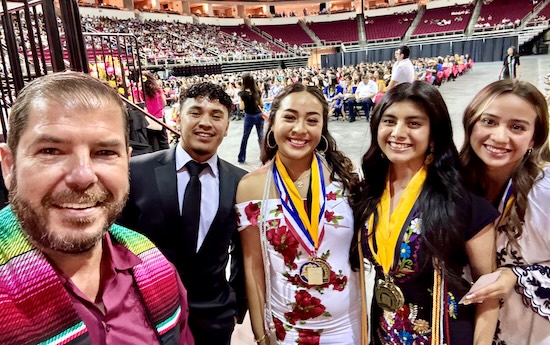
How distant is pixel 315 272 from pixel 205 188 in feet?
1.84

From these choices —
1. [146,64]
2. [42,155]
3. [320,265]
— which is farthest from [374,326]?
[146,64]

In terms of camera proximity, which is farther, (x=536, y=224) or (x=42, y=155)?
(x=536, y=224)

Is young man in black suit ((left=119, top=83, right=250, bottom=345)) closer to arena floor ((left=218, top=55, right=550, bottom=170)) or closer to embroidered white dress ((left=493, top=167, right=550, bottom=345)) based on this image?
embroidered white dress ((left=493, top=167, right=550, bottom=345))

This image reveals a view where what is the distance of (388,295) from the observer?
1408 millimetres

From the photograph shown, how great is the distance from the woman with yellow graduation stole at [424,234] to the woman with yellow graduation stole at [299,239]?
12cm

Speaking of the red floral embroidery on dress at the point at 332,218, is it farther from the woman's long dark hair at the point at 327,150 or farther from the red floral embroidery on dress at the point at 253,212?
the red floral embroidery on dress at the point at 253,212

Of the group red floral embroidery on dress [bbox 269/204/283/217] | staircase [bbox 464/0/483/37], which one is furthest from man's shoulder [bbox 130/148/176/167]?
staircase [bbox 464/0/483/37]

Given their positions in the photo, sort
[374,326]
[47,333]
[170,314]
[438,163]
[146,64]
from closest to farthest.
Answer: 1. [47,333]
2. [170,314]
3. [438,163]
4. [374,326]
5. [146,64]

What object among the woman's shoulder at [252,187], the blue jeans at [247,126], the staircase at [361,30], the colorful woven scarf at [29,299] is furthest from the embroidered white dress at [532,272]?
the staircase at [361,30]

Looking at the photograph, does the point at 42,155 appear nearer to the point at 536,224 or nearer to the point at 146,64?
the point at 536,224

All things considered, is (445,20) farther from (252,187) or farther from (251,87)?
(252,187)

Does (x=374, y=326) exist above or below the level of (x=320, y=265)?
below

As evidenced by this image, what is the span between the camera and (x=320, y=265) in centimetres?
146

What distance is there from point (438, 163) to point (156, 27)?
29.1 meters
